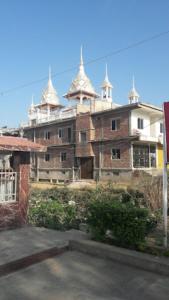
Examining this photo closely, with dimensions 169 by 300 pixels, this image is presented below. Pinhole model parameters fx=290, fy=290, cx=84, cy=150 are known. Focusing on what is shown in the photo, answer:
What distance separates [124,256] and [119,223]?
2.03 ft

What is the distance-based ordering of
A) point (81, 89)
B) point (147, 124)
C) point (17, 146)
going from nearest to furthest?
point (17, 146)
point (147, 124)
point (81, 89)

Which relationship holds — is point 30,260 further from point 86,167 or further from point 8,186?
point 86,167

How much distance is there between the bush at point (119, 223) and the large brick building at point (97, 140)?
888 inches

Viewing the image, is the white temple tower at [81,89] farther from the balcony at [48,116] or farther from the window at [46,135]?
the window at [46,135]

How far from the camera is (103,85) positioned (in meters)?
42.0

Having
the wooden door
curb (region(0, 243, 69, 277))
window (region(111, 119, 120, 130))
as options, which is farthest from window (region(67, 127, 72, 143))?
curb (region(0, 243, 69, 277))

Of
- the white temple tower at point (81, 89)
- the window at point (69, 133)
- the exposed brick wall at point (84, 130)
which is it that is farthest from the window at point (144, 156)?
the white temple tower at point (81, 89)

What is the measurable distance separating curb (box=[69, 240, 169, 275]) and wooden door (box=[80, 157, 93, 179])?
2608 centimetres

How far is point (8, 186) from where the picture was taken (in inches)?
327

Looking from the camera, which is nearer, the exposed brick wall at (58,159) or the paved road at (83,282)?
the paved road at (83,282)

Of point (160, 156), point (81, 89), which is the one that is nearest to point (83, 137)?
point (160, 156)

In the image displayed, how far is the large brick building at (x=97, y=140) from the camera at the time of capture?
28.8 metres

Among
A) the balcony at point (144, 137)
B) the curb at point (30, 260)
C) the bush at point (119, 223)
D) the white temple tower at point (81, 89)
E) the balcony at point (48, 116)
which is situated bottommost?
the curb at point (30, 260)

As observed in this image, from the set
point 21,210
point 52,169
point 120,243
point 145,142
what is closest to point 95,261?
point 120,243
